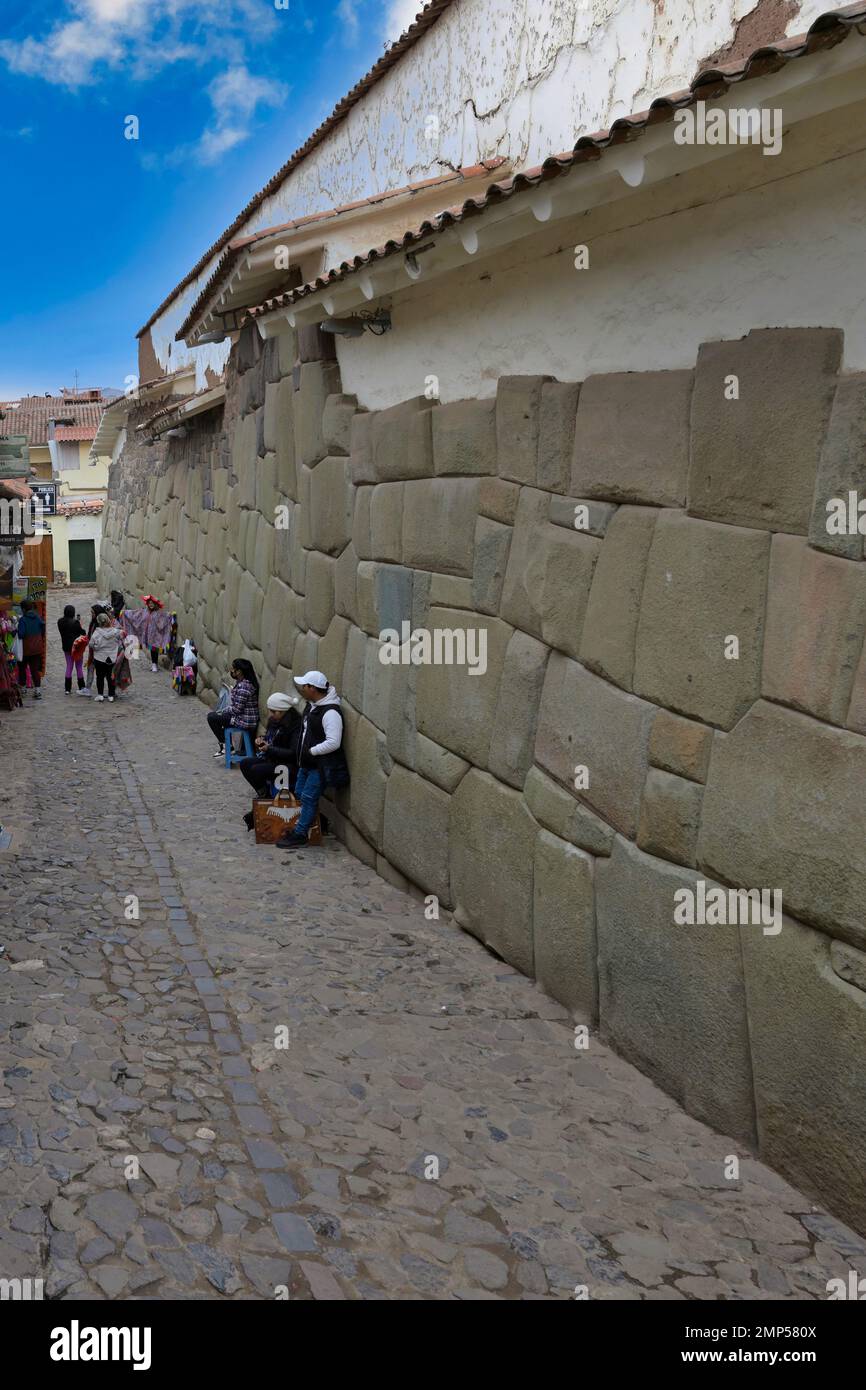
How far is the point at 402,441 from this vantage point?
6969 mm

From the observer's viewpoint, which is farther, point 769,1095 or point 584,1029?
point 584,1029

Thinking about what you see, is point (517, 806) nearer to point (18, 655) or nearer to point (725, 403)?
point (725, 403)

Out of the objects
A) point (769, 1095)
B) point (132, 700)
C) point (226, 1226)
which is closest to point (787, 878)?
point (769, 1095)

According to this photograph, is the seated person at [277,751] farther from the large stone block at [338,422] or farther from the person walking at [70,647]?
the person walking at [70,647]

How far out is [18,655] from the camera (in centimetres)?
1551

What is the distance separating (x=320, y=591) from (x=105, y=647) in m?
6.97

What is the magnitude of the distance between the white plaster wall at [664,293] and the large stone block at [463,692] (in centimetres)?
121

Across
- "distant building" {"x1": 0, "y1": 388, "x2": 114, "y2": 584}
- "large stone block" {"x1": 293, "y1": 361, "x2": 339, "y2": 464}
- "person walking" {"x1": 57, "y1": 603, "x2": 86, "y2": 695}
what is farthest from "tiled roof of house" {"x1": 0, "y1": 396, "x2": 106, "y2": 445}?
"large stone block" {"x1": 293, "y1": 361, "x2": 339, "y2": 464}

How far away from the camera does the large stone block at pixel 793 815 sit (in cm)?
342

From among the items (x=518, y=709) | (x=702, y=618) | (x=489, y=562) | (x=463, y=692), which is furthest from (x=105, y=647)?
(x=702, y=618)

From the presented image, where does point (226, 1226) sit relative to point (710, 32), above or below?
below

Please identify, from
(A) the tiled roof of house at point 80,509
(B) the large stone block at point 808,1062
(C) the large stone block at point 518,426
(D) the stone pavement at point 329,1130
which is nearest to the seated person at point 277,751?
(D) the stone pavement at point 329,1130

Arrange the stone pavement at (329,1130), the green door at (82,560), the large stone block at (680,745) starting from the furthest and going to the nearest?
the green door at (82,560) < the large stone block at (680,745) < the stone pavement at (329,1130)

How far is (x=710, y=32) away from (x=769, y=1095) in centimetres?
567
